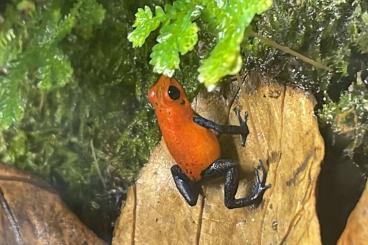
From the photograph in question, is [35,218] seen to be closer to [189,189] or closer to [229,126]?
[189,189]

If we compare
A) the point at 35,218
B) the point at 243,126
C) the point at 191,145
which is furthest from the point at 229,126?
the point at 35,218

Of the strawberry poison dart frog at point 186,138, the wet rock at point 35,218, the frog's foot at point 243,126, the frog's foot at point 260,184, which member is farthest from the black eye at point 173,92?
the wet rock at point 35,218

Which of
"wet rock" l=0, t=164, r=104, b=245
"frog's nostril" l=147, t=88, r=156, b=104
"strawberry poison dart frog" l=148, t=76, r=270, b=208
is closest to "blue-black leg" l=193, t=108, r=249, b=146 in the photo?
"strawberry poison dart frog" l=148, t=76, r=270, b=208

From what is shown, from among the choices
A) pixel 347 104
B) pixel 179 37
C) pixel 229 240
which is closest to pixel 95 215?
pixel 229 240

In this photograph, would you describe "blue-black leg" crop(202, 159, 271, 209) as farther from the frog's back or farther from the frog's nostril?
the frog's nostril

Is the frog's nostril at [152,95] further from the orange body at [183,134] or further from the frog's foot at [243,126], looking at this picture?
the frog's foot at [243,126]

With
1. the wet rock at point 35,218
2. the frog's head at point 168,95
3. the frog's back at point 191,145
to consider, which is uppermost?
the frog's head at point 168,95

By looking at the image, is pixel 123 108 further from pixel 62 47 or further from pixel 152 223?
pixel 152 223

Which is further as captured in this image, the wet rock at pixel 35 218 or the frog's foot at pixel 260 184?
the wet rock at pixel 35 218
